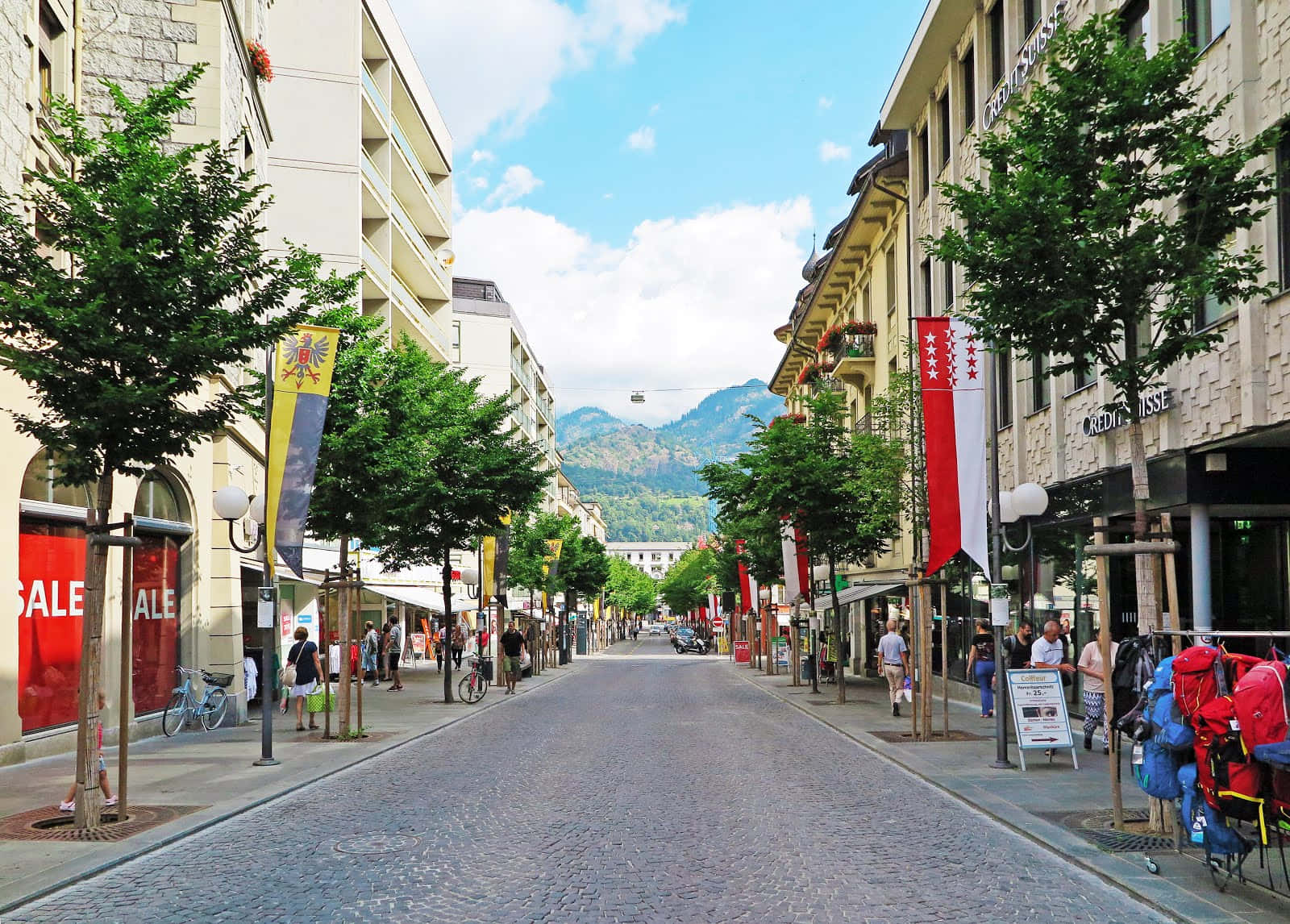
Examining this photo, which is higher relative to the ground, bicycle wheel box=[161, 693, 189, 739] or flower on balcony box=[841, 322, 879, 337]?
flower on balcony box=[841, 322, 879, 337]

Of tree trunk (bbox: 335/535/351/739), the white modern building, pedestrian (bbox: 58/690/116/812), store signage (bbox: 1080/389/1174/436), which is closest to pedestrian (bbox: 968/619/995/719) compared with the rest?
store signage (bbox: 1080/389/1174/436)

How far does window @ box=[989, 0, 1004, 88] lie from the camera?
2366 centimetres

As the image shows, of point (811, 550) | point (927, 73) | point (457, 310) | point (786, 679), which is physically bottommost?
point (786, 679)

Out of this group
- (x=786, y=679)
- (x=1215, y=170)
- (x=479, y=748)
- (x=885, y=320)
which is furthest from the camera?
(x=786, y=679)

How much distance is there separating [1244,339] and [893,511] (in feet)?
33.9

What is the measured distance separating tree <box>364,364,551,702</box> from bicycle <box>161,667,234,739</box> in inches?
179

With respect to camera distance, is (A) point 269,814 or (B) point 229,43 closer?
(A) point 269,814

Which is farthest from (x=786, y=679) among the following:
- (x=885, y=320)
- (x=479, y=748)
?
(x=479, y=748)

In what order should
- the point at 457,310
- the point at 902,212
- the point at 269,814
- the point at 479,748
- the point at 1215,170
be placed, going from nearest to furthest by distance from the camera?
the point at 1215,170 → the point at 269,814 → the point at 479,748 → the point at 902,212 → the point at 457,310

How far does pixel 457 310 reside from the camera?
80250 mm

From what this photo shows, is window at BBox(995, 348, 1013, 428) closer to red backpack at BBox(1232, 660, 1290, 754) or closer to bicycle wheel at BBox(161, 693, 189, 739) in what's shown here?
bicycle wheel at BBox(161, 693, 189, 739)

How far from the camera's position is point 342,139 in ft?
122

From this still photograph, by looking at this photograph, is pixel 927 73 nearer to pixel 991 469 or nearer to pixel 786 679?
pixel 991 469

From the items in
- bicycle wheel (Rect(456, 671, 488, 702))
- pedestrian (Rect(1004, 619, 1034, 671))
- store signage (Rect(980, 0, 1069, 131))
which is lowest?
bicycle wheel (Rect(456, 671, 488, 702))
